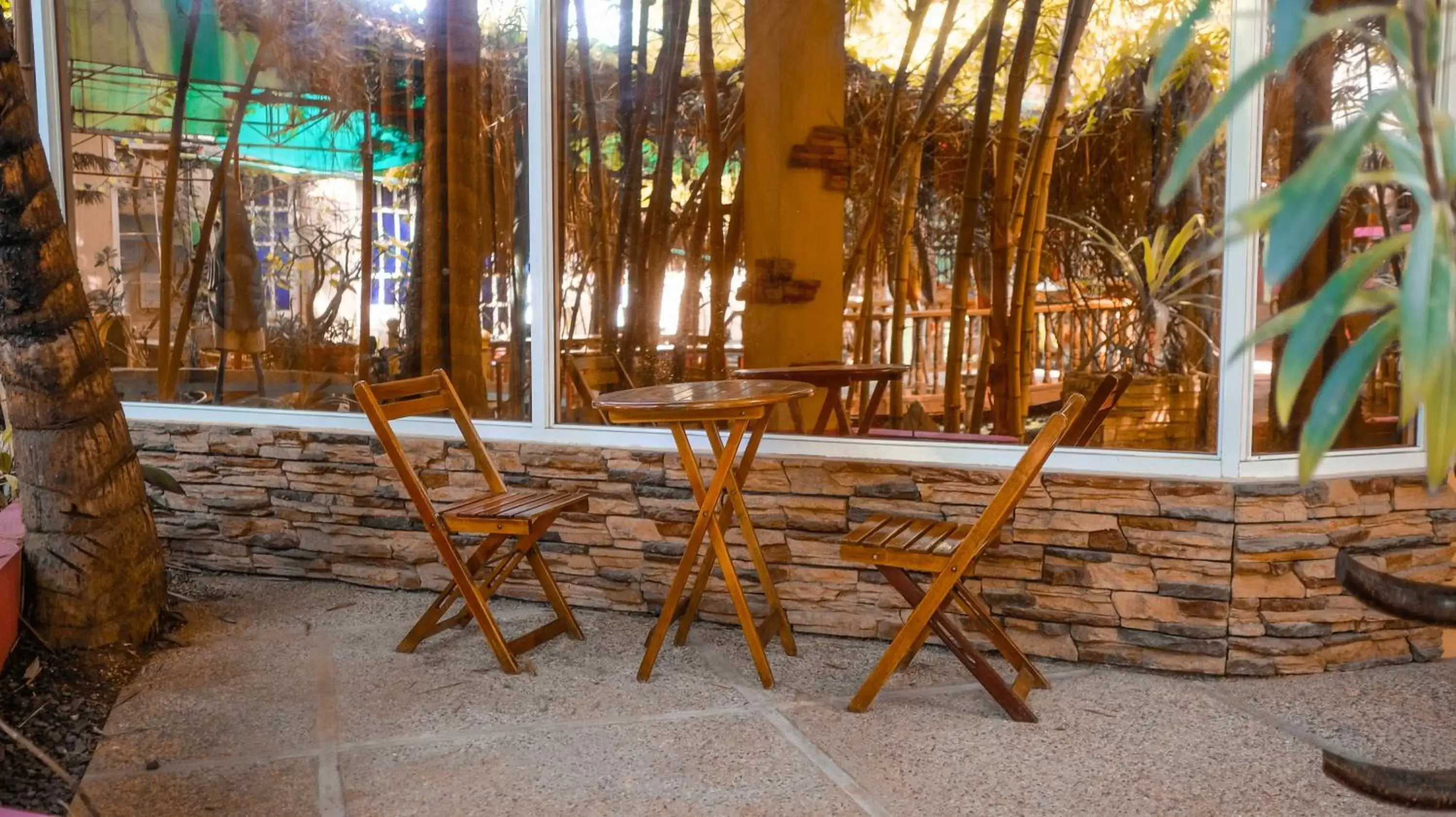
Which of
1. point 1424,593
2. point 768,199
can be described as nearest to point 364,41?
point 768,199

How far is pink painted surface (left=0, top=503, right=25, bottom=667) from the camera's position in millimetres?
3318

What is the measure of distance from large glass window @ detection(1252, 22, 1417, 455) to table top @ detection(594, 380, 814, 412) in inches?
51.9

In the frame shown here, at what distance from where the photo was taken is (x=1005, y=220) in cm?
362

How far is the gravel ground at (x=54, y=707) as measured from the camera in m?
2.74

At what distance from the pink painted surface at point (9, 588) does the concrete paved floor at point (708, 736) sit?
36cm

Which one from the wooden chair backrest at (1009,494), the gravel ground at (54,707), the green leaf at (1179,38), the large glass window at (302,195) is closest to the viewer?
the green leaf at (1179,38)

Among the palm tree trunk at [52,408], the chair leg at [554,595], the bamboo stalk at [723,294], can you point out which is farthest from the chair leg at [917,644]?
the palm tree trunk at [52,408]

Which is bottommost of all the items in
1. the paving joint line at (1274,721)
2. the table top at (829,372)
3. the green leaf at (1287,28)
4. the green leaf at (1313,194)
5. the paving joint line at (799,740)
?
the paving joint line at (799,740)

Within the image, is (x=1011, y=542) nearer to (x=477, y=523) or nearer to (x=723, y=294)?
(x=723, y=294)

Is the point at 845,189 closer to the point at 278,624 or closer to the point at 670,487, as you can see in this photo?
the point at 670,487

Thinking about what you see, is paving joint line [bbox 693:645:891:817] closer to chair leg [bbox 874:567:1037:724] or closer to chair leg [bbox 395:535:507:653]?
chair leg [bbox 874:567:1037:724]

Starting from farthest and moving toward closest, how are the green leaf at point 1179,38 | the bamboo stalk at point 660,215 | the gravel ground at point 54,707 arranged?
the bamboo stalk at point 660,215 < the gravel ground at point 54,707 < the green leaf at point 1179,38

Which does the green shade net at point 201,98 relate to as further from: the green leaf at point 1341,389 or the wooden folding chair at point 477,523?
the green leaf at point 1341,389

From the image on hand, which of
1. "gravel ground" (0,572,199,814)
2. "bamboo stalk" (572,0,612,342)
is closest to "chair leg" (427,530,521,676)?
"gravel ground" (0,572,199,814)
